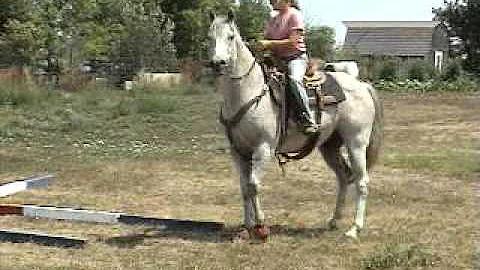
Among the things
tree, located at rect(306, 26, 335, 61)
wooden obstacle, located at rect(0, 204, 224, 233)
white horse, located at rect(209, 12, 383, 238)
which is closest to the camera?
white horse, located at rect(209, 12, 383, 238)

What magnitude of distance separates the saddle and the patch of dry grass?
90 centimetres

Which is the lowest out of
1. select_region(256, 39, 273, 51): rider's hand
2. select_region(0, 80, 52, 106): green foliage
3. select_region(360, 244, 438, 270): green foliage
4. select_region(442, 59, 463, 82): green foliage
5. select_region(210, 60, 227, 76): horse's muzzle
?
select_region(442, 59, 463, 82): green foliage

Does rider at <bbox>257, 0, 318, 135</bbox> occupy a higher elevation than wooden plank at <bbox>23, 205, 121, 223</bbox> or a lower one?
higher

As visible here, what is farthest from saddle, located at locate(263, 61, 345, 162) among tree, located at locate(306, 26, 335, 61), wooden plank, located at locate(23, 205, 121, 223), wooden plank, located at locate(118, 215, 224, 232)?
tree, located at locate(306, 26, 335, 61)

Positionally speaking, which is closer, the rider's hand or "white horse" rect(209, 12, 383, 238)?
"white horse" rect(209, 12, 383, 238)

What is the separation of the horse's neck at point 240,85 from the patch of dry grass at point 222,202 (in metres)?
1.20

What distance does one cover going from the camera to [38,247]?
652 cm

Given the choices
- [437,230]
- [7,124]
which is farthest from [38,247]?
[7,124]

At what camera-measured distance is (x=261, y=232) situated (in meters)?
6.82

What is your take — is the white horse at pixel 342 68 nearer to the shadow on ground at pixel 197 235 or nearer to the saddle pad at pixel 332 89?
the saddle pad at pixel 332 89

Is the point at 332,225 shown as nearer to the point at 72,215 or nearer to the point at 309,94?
the point at 309,94

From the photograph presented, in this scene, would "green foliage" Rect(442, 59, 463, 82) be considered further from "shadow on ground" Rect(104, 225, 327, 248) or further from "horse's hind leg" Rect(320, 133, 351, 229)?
"shadow on ground" Rect(104, 225, 327, 248)

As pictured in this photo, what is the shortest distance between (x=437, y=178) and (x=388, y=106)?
16.0 m

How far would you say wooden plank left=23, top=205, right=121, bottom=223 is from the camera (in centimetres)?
733
